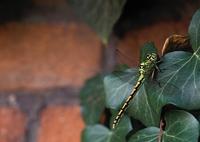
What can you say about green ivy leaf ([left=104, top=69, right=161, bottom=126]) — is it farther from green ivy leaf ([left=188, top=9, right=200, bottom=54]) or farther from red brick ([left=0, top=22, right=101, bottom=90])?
red brick ([left=0, top=22, right=101, bottom=90])

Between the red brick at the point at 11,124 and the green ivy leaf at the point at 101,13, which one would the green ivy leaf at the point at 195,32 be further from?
the red brick at the point at 11,124

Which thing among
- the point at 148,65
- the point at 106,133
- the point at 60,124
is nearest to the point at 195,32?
the point at 148,65

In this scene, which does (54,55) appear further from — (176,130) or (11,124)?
(176,130)

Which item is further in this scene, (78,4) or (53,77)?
(53,77)

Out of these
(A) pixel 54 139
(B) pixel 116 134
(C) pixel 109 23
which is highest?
(C) pixel 109 23

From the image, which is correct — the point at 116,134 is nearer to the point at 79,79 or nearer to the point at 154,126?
the point at 154,126

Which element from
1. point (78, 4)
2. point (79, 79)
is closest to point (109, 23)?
point (78, 4)

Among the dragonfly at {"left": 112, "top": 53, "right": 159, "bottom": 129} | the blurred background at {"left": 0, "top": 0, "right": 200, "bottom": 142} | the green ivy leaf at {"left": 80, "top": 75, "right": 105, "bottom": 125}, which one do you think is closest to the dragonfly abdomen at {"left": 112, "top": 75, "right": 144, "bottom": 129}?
the dragonfly at {"left": 112, "top": 53, "right": 159, "bottom": 129}
